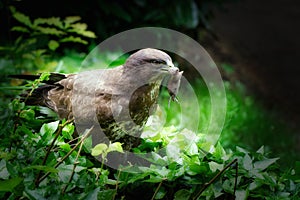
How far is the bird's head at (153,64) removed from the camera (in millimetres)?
1975

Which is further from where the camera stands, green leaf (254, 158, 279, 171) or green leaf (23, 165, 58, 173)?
green leaf (254, 158, 279, 171)

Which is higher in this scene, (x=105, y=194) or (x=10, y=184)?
(x=10, y=184)

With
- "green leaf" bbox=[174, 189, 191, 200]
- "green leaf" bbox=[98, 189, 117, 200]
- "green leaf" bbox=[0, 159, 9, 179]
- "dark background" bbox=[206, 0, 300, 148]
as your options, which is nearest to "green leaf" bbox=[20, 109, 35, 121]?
"green leaf" bbox=[0, 159, 9, 179]

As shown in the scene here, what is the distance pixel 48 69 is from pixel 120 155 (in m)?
1.31

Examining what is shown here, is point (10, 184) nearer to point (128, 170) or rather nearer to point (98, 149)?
point (98, 149)

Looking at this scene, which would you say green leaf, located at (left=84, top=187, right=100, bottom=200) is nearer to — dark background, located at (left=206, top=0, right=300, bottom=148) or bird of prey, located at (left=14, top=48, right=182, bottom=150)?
bird of prey, located at (left=14, top=48, right=182, bottom=150)

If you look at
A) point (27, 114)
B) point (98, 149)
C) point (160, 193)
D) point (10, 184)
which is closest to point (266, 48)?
point (27, 114)

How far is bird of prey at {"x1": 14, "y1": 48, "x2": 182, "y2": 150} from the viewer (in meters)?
2.01

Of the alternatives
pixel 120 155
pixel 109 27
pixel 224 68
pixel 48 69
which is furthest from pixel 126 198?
pixel 224 68

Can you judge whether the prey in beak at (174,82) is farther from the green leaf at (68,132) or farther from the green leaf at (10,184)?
the green leaf at (10,184)

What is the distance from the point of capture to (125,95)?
6.78 ft

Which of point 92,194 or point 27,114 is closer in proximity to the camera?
point 92,194

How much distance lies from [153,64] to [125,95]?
0.18 m

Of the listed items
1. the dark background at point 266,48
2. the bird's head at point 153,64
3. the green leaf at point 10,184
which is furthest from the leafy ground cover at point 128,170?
the dark background at point 266,48
